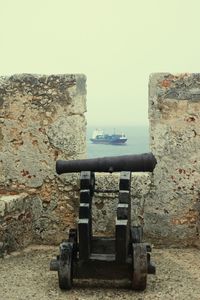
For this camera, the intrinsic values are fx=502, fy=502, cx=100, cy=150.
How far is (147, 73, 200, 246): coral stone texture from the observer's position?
5.54 meters

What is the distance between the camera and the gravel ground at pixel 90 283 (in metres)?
3.93

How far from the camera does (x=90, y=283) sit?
13.9 ft

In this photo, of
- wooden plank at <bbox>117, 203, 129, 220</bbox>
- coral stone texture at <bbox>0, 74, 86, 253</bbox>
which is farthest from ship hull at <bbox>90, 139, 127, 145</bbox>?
wooden plank at <bbox>117, 203, 129, 220</bbox>

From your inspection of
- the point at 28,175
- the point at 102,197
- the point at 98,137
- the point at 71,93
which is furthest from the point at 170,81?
the point at 98,137

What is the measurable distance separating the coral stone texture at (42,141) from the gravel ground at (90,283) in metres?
0.60

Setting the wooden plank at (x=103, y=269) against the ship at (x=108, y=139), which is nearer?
the wooden plank at (x=103, y=269)

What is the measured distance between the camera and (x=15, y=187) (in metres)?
5.71

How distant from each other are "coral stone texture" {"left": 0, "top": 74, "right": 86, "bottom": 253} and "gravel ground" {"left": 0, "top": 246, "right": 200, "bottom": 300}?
602mm

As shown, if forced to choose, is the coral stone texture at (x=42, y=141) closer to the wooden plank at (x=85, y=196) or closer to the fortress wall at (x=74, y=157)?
the fortress wall at (x=74, y=157)

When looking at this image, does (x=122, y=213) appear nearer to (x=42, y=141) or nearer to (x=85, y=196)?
(x=85, y=196)

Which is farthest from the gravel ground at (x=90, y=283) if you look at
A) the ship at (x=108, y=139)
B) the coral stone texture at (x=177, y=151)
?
the ship at (x=108, y=139)

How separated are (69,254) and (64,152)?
180cm

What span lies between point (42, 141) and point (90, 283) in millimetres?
1974

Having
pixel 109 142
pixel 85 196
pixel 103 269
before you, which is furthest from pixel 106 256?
pixel 109 142
